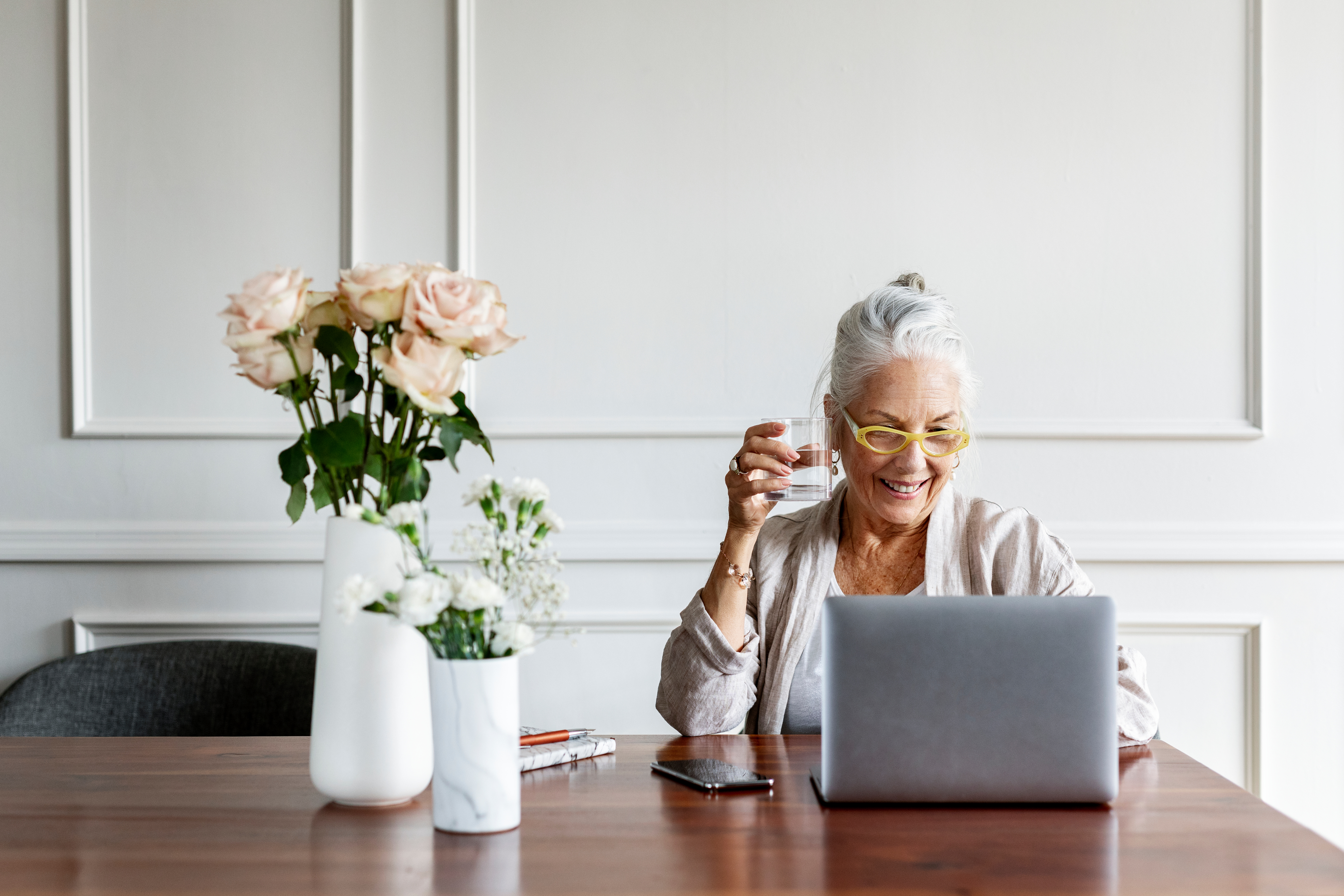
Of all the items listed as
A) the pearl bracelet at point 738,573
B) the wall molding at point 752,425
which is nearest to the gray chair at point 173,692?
the wall molding at point 752,425

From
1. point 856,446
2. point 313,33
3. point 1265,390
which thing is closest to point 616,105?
point 313,33

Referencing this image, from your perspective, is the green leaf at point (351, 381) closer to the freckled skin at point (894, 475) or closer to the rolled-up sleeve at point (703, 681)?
the rolled-up sleeve at point (703, 681)

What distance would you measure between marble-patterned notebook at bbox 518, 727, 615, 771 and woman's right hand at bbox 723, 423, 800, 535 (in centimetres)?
42

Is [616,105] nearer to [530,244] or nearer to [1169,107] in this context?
[530,244]

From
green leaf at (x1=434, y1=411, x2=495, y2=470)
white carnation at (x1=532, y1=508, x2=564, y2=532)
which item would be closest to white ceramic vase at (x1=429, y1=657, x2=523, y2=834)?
white carnation at (x1=532, y1=508, x2=564, y2=532)

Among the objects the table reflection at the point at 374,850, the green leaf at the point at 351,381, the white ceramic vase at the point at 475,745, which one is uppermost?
the green leaf at the point at 351,381

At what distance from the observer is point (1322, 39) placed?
2150 millimetres

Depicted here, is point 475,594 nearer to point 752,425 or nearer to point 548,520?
Result: point 548,520

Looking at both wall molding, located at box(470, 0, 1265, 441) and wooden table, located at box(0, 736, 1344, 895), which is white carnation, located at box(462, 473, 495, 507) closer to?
wooden table, located at box(0, 736, 1344, 895)

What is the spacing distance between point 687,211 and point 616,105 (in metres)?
0.27

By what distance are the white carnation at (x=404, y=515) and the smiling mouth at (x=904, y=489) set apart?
951 millimetres

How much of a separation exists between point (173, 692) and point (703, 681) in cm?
104

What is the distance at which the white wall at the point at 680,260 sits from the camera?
214 cm

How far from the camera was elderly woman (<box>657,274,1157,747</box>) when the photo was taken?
158 cm
